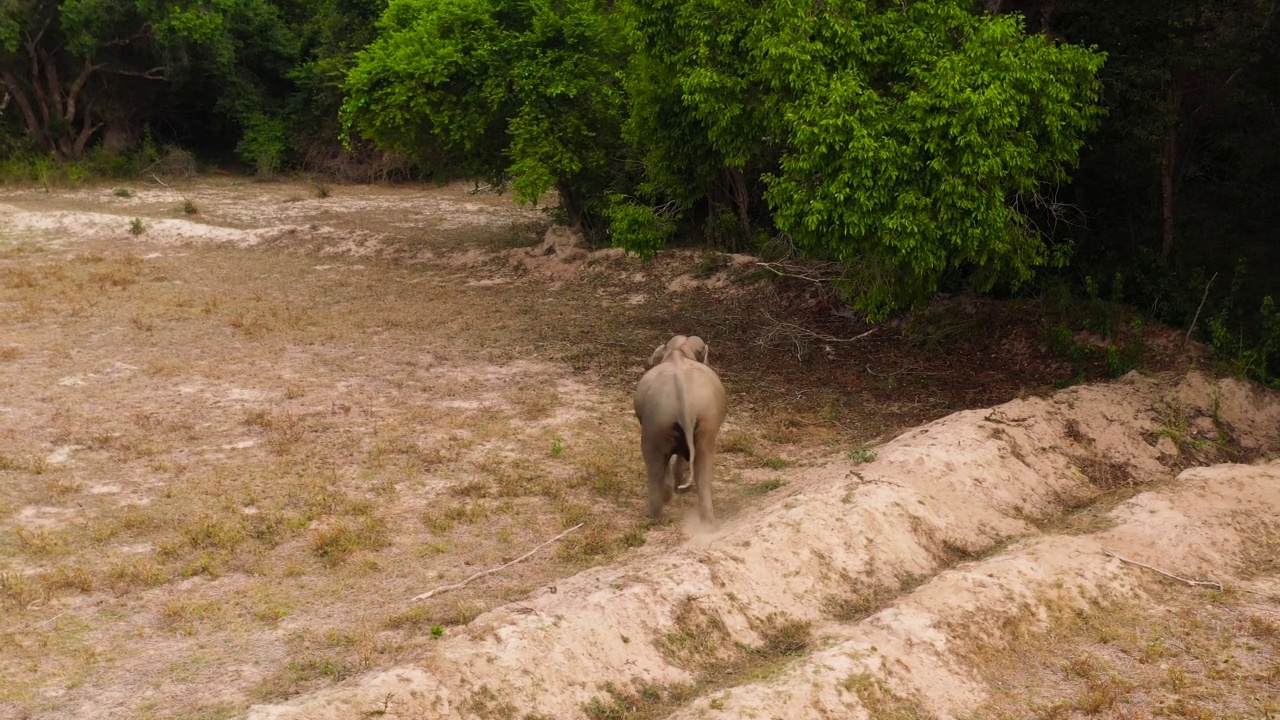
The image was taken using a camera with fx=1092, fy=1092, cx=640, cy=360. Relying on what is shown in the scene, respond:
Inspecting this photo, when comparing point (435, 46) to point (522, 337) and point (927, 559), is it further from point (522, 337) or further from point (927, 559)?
point (927, 559)

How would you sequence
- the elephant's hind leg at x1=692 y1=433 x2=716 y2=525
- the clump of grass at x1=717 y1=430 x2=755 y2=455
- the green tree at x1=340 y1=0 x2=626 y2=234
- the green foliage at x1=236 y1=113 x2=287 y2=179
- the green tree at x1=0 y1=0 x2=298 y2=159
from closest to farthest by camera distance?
1. the elephant's hind leg at x1=692 y1=433 x2=716 y2=525
2. the clump of grass at x1=717 y1=430 x2=755 y2=455
3. the green tree at x1=340 y1=0 x2=626 y2=234
4. the green tree at x1=0 y1=0 x2=298 y2=159
5. the green foliage at x1=236 y1=113 x2=287 y2=179

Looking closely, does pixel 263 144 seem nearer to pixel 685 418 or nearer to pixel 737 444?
pixel 737 444

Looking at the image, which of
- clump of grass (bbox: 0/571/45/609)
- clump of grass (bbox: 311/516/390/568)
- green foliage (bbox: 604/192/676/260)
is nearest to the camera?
clump of grass (bbox: 0/571/45/609)

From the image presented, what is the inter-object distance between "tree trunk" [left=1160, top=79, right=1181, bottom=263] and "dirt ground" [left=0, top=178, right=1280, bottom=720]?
146cm

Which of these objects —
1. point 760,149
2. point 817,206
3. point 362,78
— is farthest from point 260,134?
point 817,206

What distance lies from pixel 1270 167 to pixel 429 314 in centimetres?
1187

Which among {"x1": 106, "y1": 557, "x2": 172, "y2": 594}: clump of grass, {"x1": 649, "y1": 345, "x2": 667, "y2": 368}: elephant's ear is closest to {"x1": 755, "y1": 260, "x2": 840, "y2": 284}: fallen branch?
{"x1": 649, "y1": 345, "x2": 667, "y2": 368}: elephant's ear

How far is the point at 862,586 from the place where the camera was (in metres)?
7.64

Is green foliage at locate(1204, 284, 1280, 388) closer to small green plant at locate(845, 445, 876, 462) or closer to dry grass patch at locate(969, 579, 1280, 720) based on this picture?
small green plant at locate(845, 445, 876, 462)

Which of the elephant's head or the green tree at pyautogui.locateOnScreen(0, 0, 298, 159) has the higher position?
the green tree at pyautogui.locateOnScreen(0, 0, 298, 159)

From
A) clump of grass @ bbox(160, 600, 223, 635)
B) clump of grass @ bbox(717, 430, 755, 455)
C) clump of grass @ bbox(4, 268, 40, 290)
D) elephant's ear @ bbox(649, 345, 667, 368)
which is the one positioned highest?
elephant's ear @ bbox(649, 345, 667, 368)

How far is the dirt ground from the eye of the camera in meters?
6.41

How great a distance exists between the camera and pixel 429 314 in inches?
687

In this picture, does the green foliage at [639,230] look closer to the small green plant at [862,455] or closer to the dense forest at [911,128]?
the dense forest at [911,128]
